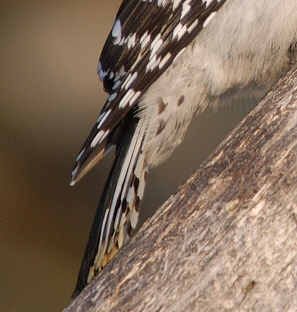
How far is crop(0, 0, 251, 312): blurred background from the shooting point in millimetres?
4969

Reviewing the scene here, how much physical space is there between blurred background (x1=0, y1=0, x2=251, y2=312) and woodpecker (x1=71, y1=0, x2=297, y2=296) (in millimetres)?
2098

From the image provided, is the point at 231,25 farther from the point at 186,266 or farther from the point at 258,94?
the point at 186,266

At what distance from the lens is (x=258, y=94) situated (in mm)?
2955

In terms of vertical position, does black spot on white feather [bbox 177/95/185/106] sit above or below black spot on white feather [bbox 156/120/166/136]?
above

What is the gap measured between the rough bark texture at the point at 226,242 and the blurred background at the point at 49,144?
2.99 metres

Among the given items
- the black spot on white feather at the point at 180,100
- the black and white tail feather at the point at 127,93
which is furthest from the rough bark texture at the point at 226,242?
the black spot on white feather at the point at 180,100

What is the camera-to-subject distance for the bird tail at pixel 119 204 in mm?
2561

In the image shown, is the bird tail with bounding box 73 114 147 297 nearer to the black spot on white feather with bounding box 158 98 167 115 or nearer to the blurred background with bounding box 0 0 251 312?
the black spot on white feather with bounding box 158 98 167 115

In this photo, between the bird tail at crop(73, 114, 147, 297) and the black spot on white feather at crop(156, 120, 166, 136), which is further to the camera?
the black spot on white feather at crop(156, 120, 166, 136)

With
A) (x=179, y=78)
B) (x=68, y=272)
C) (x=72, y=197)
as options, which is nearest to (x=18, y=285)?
(x=68, y=272)

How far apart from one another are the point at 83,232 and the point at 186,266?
344 cm

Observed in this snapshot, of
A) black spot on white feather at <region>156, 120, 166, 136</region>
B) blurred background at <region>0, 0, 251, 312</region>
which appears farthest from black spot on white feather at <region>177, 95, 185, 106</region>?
blurred background at <region>0, 0, 251, 312</region>

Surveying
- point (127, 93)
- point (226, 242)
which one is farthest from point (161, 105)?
point (226, 242)

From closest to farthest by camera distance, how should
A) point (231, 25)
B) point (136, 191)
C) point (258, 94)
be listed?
point (231, 25)
point (136, 191)
point (258, 94)
